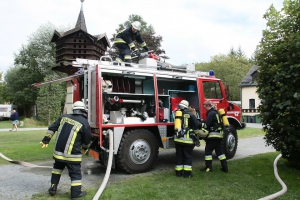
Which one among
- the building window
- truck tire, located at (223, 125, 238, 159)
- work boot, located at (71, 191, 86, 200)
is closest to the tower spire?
truck tire, located at (223, 125, 238, 159)

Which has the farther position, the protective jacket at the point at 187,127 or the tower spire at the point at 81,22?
the tower spire at the point at 81,22

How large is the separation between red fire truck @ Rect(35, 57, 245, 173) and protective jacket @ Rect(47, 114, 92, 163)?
3.18 feet

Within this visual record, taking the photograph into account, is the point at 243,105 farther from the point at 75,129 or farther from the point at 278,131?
the point at 75,129

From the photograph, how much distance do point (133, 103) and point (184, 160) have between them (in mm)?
1937

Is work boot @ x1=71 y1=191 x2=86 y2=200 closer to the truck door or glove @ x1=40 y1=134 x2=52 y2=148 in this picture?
glove @ x1=40 y1=134 x2=52 y2=148

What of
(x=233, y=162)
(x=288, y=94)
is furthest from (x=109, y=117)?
(x=288, y=94)

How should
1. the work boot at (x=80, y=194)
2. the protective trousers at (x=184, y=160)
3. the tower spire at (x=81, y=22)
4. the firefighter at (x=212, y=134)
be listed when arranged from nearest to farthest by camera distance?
the work boot at (x=80, y=194) → the protective trousers at (x=184, y=160) → the firefighter at (x=212, y=134) → the tower spire at (x=81, y=22)

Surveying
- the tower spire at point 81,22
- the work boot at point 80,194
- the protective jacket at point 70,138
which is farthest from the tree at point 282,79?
the tower spire at point 81,22

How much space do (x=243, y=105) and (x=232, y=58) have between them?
16229 mm

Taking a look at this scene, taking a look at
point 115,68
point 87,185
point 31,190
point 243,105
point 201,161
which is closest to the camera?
point 31,190

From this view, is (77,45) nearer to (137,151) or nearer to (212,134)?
(137,151)

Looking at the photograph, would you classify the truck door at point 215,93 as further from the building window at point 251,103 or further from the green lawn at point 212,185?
the building window at point 251,103

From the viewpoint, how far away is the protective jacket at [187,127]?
5.73 metres

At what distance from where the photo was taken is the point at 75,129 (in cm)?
450
